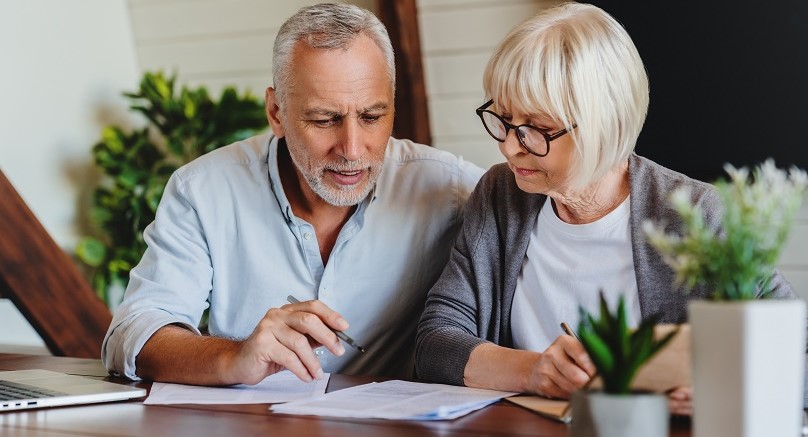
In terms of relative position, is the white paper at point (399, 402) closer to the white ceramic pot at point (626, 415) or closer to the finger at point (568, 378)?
the finger at point (568, 378)

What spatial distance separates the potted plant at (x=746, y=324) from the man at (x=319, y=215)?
114cm

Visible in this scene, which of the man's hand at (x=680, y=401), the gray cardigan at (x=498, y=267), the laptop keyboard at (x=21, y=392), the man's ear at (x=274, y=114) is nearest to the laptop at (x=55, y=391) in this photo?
the laptop keyboard at (x=21, y=392)

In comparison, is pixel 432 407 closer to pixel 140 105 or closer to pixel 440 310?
pixel 440 310

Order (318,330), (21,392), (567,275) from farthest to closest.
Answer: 1. (567,275)
2. (21,392)
3. (318,330)

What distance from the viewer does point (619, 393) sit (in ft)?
3.26

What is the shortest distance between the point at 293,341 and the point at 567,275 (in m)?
0.53

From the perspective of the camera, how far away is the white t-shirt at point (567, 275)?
1790 millimetres

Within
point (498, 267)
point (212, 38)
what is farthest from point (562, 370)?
point (212, 38)

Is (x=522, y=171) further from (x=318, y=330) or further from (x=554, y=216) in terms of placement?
(x=318, y=330)

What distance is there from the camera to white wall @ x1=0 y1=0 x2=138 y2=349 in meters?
3.72

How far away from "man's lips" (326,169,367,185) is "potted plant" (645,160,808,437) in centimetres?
114

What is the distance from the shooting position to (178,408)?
1601 millimetres

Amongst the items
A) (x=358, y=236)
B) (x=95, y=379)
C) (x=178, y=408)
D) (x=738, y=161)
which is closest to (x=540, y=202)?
(x=358, y=236)

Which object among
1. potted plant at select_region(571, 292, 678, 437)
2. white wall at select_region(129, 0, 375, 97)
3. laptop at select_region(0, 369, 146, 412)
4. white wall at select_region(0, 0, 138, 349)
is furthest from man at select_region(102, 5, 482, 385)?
white wall at select_region(0, 0, 138, 349)
